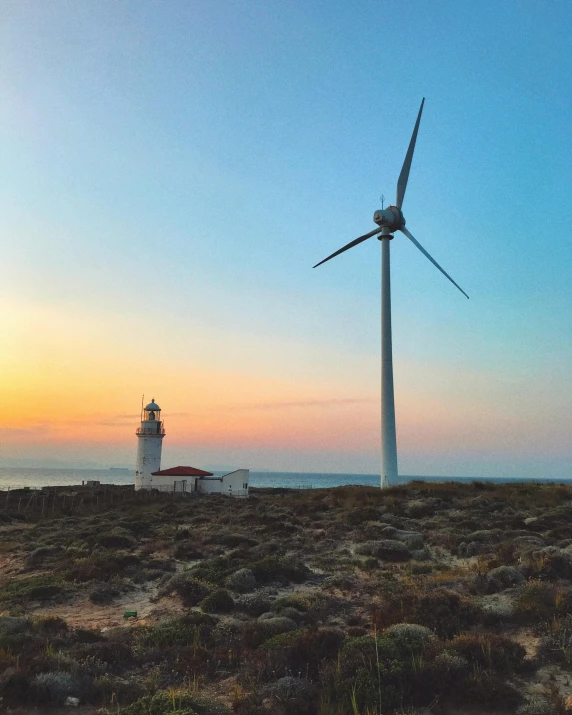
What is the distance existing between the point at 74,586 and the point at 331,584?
7.65 metres

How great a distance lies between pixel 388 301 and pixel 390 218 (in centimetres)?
689

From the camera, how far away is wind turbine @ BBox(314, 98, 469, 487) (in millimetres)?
36562

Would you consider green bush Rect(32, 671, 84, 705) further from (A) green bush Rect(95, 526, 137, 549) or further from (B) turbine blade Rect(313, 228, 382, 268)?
(B) turbine blade Rect(313, 228, 382, 268)

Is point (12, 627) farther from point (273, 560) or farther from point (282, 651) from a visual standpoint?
point (273, 560)

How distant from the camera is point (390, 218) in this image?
4062 centimetres

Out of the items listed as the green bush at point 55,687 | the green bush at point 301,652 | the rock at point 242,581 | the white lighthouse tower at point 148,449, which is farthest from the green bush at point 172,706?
the white lighthouse tower at point 148,449

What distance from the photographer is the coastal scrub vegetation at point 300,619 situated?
25.0ft

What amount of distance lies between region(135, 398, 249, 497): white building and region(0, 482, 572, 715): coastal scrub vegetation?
3030 centimetres

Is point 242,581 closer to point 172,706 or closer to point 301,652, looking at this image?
point 301,652

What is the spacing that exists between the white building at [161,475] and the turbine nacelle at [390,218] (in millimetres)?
29315

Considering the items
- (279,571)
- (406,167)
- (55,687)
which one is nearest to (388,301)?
(406,167)

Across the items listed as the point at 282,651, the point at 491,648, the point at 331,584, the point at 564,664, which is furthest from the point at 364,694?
the point at 331,584

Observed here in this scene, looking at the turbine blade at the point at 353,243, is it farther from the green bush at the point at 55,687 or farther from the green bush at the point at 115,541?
the green bush at the point at 55,687

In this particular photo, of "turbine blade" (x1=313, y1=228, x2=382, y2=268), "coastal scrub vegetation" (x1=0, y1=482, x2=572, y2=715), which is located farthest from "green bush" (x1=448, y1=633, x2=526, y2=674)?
"turbine blade" (x1=313, y1=228, x2=382, y2=268)
